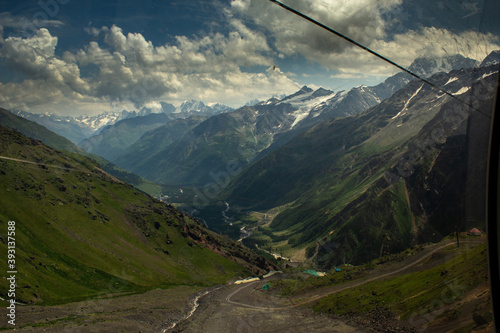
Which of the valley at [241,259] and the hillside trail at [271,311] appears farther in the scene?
the hillside trail at [271,311]

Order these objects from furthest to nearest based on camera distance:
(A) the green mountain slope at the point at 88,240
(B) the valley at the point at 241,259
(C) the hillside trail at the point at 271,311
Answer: (A) the green mountain slope at the point at 88,240
(C) the hillside trail at the point at 271,311
(B) the valley at the point at 241,259

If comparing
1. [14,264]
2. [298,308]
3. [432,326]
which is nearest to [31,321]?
[14,264]

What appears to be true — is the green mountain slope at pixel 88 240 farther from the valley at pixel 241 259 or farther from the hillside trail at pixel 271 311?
the hillside trail at pixel 271 311

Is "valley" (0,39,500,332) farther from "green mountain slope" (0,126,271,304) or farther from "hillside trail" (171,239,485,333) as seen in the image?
"green mountain slope" (0,126,271,304)

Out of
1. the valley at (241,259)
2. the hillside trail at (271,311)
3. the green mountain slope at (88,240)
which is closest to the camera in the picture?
the valley at (241,259)

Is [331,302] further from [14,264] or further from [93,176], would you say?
[93,176]

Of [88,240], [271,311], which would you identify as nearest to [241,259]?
[88,240]

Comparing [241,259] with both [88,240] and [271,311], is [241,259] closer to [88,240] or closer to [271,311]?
[88,240]

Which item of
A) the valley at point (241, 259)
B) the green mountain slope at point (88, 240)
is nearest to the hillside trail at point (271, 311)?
the valley at point (241, 259)
